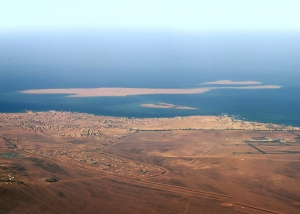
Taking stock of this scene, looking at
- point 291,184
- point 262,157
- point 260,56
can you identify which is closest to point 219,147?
point 262,157

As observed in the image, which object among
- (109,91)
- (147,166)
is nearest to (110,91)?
(109,91)

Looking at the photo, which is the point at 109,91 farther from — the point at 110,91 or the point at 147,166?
the point at 147,166

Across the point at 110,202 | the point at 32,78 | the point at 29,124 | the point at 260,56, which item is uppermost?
the point at 260,56

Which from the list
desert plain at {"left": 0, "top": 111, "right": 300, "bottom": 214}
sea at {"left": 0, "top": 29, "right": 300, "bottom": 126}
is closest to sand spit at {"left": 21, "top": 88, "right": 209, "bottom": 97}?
sea at {"left": 0, "top": 29, "right": 300, "bottom": 126}

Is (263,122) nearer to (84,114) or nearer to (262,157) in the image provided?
(262,157)

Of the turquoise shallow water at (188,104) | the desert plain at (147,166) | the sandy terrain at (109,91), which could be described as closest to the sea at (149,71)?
the turquoise shallow water at (188,104)

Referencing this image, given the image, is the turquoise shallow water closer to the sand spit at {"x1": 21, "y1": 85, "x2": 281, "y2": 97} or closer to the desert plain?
the sand spit at {"x1": 21, "y1": 85, "x2": 281, "y2": 97}
